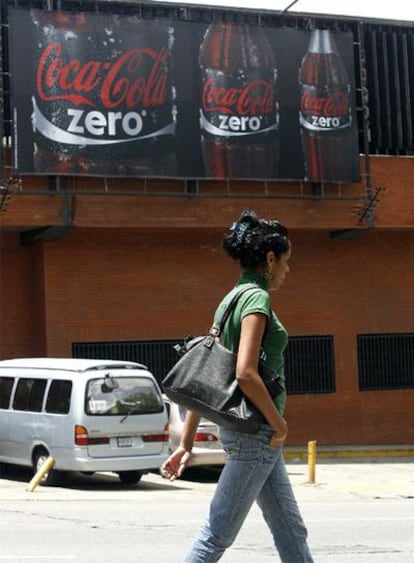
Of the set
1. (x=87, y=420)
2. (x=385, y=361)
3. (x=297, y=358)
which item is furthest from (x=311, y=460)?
(x=385, y=361)

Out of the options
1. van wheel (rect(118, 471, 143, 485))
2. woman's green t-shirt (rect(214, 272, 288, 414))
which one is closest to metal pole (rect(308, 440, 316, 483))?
van wheel (rect(118, 471, 143, 485))

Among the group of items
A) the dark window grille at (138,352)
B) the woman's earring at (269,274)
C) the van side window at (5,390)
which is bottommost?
the dark window grille at (138,352)

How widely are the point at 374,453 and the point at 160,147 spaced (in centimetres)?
788

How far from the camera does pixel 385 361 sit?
1125 inches

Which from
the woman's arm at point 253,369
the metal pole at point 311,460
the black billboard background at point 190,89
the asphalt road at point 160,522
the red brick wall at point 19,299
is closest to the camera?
the woman's arm at point 253,369

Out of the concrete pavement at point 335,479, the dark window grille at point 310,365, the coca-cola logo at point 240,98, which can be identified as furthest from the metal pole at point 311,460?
the coca-cola logo at point 240,98

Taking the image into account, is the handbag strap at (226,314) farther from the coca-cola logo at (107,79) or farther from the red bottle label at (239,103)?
the red bottle label at (239,103)

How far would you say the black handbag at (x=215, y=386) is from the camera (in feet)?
18.4

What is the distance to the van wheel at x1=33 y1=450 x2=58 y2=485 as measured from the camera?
1784cm

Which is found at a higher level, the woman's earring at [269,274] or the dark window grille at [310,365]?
the woman's earring at [269,274]

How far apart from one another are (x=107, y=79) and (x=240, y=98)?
2.99m

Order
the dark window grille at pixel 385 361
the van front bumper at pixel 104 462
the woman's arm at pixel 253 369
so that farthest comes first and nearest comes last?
the dark window grille at pixel 385 361, the van front bumper at pixel 104 462, the woman's arm at pixel 253 369

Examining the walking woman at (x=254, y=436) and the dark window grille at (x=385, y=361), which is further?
the dark window grille at (x=385, y=361)

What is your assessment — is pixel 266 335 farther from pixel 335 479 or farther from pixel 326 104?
pixel 326 104
